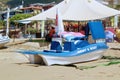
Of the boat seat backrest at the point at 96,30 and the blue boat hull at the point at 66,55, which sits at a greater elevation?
the boat seat backrest at the point at 96,30

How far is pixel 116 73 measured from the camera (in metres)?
10.1

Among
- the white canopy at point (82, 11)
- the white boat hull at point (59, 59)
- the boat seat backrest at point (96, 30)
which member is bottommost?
the white boat hull at point (59, 59)

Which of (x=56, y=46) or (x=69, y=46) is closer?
(x=69, y=46)

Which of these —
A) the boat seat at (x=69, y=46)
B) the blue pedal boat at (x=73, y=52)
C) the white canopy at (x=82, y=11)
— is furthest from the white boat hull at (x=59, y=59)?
the white canopy at (x=82, y=11)

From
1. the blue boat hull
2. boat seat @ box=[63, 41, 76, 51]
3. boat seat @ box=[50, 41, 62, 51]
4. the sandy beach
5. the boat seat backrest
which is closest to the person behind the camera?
the sandy beach

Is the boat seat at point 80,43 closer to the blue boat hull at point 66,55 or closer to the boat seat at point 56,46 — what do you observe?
the blue boat hull at point 66,55

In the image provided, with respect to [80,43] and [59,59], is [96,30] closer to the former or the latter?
[80,43]

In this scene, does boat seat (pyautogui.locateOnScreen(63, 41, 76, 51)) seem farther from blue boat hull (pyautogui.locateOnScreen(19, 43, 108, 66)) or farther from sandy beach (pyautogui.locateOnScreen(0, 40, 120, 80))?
sandy beach (pyautogui.locateOnScreen(0, 40, 120, 80))

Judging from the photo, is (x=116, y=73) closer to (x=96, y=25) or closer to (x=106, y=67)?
(x=106, y=67)

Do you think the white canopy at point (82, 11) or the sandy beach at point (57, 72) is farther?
the white canopy at point (82, 11)

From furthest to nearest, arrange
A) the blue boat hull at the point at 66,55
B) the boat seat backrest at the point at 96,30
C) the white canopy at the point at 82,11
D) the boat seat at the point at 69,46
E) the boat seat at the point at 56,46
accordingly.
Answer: the white canopy at the point at 82,11 < the boat seat backrest at the point at 96,30 < the boat seat at the point at 56,46 < the boat seat at the point at 69,46 < the blue boat hull at the point at 66,55

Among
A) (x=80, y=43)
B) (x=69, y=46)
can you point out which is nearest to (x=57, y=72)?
(x=69, y=46)

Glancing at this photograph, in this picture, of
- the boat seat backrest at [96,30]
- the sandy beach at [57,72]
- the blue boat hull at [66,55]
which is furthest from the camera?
the boat seat backrest at [96,30]

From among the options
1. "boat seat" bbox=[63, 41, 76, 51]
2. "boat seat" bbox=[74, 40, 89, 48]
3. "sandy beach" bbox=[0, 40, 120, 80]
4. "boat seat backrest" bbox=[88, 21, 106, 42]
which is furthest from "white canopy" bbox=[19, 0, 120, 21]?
"sandy beach" bbox=[0, 40, 120, 80]
